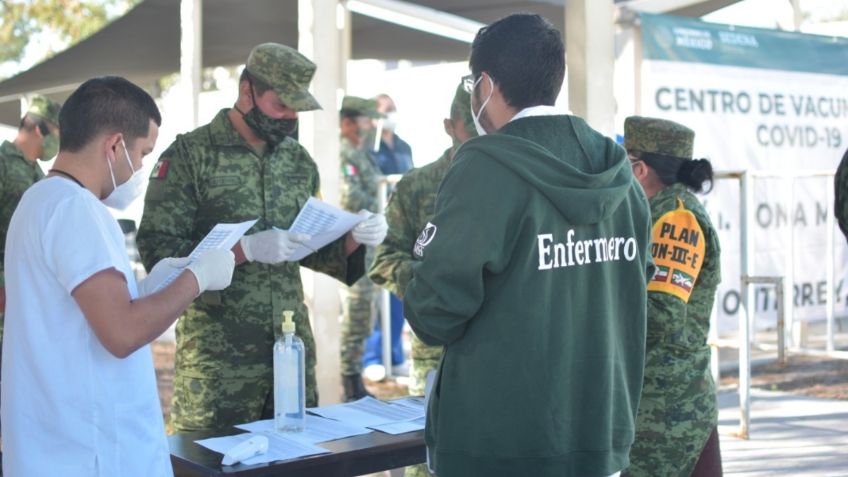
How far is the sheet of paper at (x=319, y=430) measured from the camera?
274 cm

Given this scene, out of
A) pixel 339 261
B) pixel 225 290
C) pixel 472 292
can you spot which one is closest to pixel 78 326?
pixel 472 292

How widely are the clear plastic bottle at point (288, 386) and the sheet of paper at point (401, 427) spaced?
22cm

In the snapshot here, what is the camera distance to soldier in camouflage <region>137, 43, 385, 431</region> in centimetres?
329

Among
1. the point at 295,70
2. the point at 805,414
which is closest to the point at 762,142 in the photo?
the point at 805,414

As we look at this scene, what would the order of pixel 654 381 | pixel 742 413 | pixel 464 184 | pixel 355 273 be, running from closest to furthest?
pixel 464 184 < pixel 654 381 < pixel 355 273 < pixel 742 413

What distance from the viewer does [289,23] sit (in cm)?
856

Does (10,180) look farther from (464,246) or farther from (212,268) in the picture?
(464,246)

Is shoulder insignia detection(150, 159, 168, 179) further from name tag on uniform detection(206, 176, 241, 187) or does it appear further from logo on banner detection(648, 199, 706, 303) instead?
logo on banner detection(648, 199, 706, 303)

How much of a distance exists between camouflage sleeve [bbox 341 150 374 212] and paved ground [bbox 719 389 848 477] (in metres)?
A: 2.88

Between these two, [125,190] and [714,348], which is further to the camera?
[714,348]

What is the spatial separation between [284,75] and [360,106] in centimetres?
415

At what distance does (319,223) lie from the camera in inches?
129

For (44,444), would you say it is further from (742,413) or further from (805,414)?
(805,414)

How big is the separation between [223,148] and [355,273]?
65 centimetres
